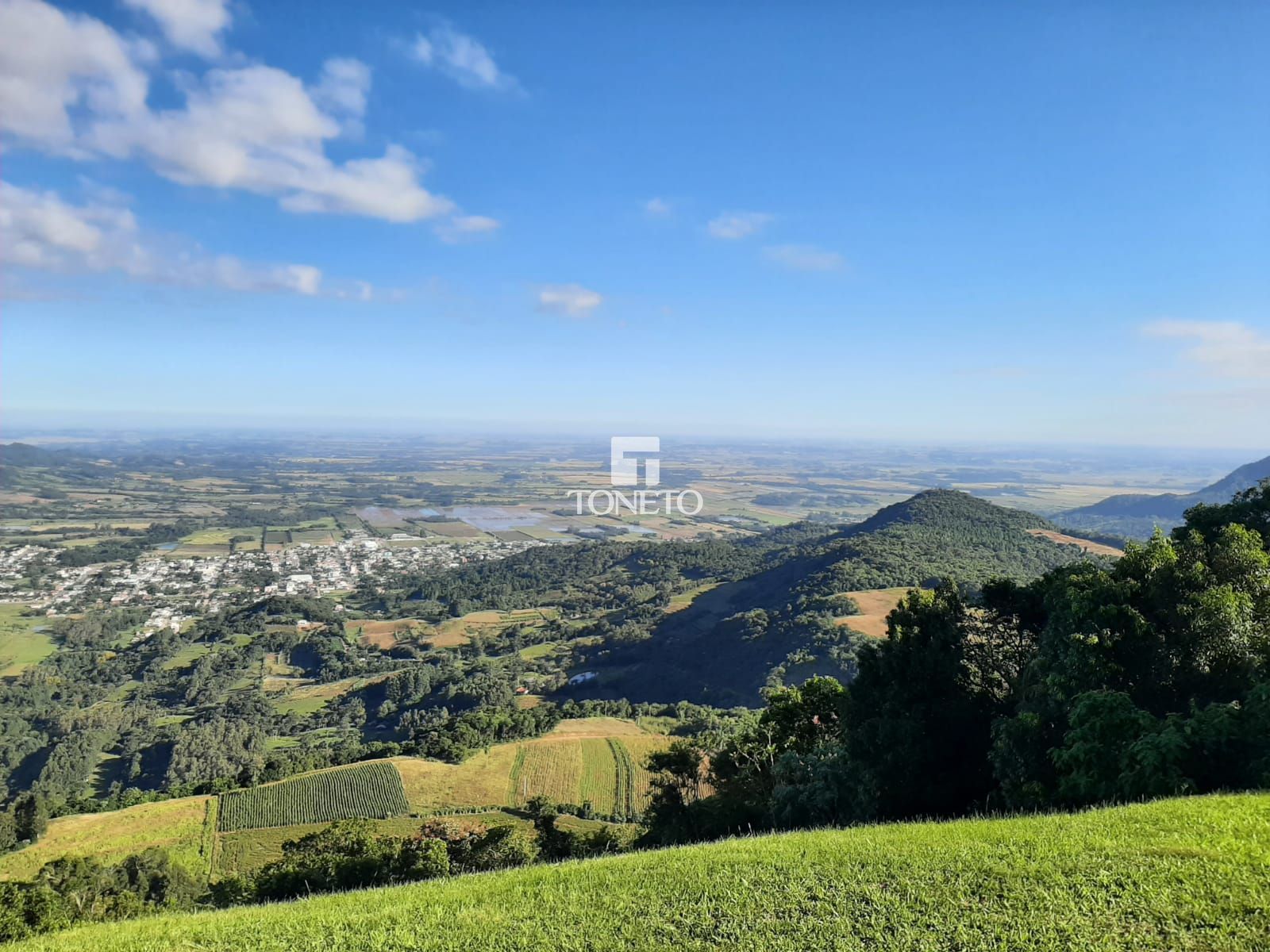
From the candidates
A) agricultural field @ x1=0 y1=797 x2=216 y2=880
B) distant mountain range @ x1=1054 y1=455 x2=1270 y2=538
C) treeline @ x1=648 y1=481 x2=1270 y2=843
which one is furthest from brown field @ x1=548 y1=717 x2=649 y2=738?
distant mountain range @ x1=1054 y1=455 x2=1270 y2=538

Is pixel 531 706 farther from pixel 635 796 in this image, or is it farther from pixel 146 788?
pixel 146 788

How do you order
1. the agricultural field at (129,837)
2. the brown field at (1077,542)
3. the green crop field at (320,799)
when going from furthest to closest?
1. the brown field at (1077,542)
2. the green crop field at (320,799)
3. the agricultural field at (129,837)

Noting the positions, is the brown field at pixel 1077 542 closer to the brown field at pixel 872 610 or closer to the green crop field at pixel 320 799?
the brown field at pixel 872 610

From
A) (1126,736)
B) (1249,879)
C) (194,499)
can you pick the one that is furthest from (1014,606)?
(194,499)

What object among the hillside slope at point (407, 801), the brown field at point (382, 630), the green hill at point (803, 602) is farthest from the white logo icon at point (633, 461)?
the brown field at point (382, 630)

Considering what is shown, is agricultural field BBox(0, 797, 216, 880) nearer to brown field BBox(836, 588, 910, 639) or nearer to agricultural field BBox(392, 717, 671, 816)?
agricultural field BBox(392, 717, 671, 816)

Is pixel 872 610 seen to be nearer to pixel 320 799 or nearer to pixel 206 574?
pixel 320 799
